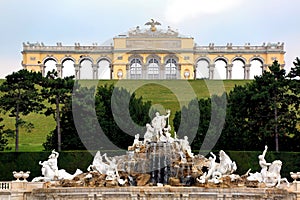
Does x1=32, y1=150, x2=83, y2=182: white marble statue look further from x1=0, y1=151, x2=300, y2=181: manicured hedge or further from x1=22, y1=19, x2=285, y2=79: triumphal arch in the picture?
x1=22, y1=19, x2=285, y2=79: triumphal arch

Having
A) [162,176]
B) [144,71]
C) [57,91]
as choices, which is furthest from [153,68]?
[162,176]

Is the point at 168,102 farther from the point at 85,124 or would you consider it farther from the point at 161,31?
the point at 161,31

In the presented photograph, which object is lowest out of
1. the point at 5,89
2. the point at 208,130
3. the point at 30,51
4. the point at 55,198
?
the point at 55,198

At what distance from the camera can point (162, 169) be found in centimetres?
3359

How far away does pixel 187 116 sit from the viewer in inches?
1735

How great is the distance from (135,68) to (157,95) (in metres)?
27.8

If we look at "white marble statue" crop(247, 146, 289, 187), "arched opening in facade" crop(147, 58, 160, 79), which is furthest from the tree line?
Answer: "arched opening in facade" crop(147, 58, 160, 79)

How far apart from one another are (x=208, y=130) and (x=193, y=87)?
2827cm

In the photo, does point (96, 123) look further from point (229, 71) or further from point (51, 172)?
Answer: point (229, 71)

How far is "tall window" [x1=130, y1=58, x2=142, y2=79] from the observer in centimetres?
9169

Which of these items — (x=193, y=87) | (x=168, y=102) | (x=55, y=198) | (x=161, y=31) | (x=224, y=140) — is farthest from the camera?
(x=161, y=31)

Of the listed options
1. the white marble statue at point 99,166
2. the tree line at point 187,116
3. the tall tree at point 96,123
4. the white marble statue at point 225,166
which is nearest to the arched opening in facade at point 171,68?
the tall tree at point 96,123

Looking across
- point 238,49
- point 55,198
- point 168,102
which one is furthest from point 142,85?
point 55,198

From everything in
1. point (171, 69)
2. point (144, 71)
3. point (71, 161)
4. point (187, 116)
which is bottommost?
point (71, 161)
